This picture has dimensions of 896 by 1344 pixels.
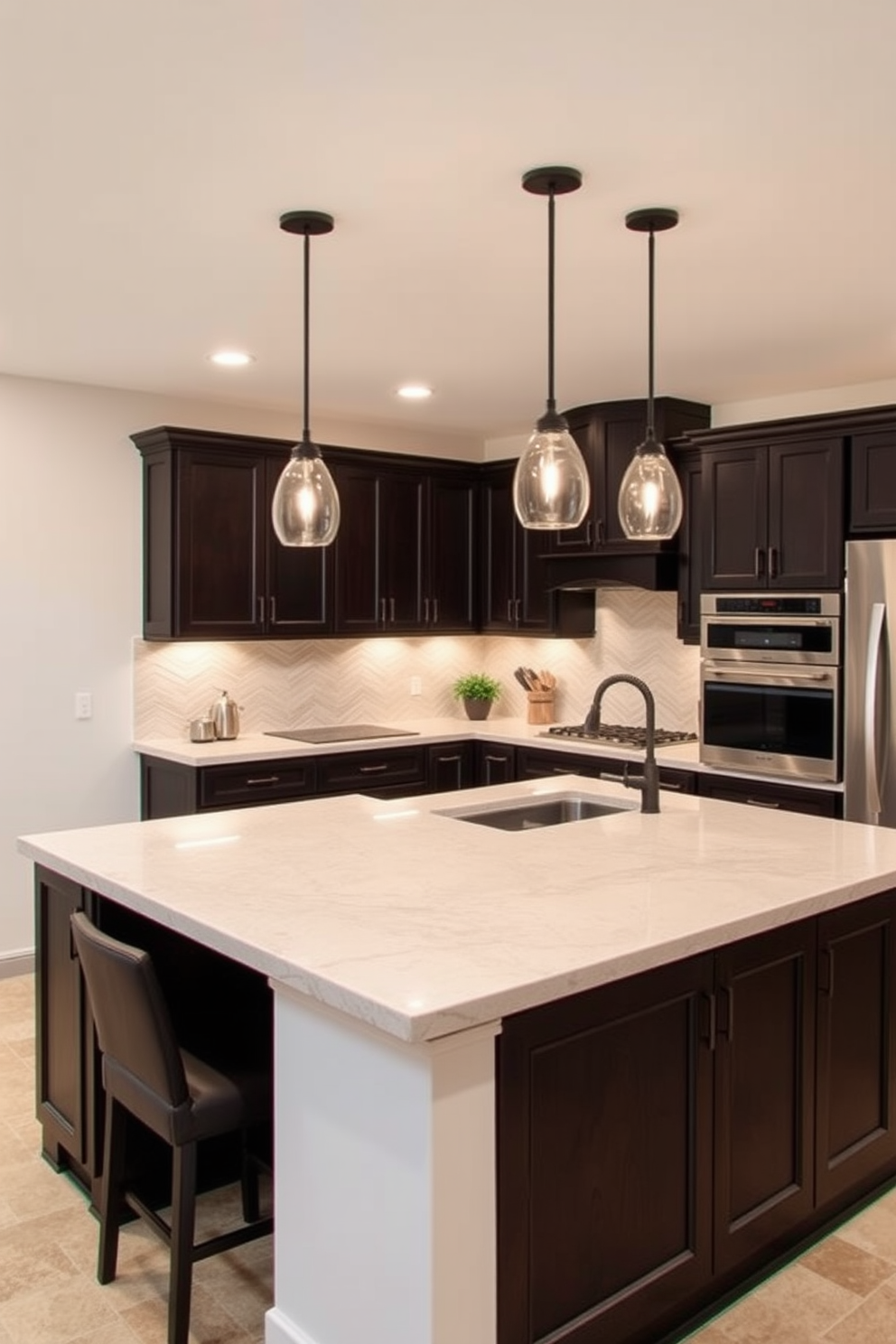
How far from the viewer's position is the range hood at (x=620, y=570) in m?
5.11

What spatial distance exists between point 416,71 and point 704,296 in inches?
66.0

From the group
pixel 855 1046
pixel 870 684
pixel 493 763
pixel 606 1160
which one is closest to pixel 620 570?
pixel 493 763

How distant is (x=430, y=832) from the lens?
2883mm

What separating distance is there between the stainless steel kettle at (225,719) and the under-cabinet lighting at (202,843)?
2244 mm

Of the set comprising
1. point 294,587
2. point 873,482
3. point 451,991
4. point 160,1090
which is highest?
point 873,482

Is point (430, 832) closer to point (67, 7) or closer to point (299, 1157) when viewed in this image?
point (299, 1157)

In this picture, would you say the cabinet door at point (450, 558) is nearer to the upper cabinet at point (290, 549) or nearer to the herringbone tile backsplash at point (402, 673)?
the upper cabinet at point (290, 549)

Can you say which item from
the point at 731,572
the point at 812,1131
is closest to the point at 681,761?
the point at 731,572

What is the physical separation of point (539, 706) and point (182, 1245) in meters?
4.11

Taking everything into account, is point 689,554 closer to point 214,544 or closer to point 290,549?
point 290,549

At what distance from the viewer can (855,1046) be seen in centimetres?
263

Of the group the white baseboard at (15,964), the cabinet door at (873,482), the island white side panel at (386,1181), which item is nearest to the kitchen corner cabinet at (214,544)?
the white baseboard at (15,964)

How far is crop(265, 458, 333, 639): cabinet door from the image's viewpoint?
514cm

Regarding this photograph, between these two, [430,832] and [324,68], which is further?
[430,832]
